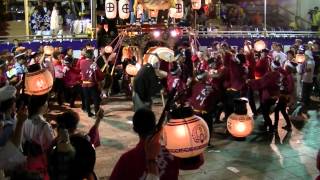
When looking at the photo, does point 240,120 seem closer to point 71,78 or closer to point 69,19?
point 71,78

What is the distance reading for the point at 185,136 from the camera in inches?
197

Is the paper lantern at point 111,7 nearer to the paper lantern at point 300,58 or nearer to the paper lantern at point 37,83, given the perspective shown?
the paper lantern at point 300,58

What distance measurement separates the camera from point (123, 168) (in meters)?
3.56

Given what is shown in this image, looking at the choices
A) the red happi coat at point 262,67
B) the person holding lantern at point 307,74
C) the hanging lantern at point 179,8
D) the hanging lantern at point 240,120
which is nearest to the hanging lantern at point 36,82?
the hanging lantern at point 240,120

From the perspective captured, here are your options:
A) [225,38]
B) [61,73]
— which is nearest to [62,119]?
[61,73]

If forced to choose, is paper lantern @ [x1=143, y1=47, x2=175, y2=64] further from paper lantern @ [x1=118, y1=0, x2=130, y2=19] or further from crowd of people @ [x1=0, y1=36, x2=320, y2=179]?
paper lantern @ [x1=118, y1=0, x2=130, y2=19]

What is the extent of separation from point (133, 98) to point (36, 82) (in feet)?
7.18

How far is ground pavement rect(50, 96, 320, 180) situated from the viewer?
26.5ft

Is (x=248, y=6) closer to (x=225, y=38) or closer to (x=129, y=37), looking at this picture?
(x=225, y=38)

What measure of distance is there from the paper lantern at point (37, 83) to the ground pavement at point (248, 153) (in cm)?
183

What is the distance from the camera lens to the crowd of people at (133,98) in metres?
3.95

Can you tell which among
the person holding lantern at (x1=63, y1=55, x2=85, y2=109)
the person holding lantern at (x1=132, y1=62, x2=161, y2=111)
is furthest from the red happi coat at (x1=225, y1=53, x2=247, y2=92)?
the person holding lantern at (x1=63, y1=55, x2=85, y2=109)

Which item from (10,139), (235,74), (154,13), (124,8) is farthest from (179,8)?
(10,139)

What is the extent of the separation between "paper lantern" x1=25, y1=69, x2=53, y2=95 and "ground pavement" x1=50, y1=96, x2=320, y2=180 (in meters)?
1.83
